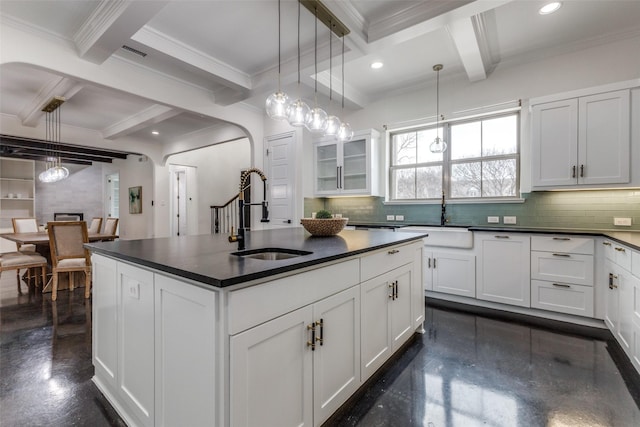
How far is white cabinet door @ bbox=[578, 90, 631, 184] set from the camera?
2.80 m

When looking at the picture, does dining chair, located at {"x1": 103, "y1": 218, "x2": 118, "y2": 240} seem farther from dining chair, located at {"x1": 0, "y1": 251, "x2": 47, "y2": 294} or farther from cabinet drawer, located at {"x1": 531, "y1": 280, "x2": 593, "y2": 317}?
cabinet drawer, located at {"x1": 531, "y1": 280, "x2": 593, "y2": 317}

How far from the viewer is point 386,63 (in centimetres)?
354

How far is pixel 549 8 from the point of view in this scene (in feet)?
8.29

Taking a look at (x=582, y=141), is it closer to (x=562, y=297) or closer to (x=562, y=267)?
(x=562, y=267)

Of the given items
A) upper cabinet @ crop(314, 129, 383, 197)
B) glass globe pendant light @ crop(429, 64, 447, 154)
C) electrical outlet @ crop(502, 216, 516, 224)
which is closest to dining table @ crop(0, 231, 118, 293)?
upper cabinet @ crop(314, 129, 383, 197)

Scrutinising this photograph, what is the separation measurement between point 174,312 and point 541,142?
3.76m

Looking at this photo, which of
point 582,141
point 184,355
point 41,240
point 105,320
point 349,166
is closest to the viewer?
point 184,355

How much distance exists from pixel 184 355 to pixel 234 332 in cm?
31

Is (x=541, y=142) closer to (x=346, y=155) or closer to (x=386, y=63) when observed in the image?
(x=386, y=63)

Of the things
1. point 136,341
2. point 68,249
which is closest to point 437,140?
point 136,341

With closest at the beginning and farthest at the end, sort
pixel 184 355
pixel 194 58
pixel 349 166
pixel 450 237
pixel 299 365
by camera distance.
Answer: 1. pixel 184 355
2. pixel 299 365
3. pixel 194 58
4. pixel 450 237
5. pixel 349 166

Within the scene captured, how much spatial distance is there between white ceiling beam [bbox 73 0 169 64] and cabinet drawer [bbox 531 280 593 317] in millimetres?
4158

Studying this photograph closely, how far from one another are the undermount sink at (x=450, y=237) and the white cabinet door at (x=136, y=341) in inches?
113

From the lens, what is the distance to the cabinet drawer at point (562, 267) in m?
2.84
